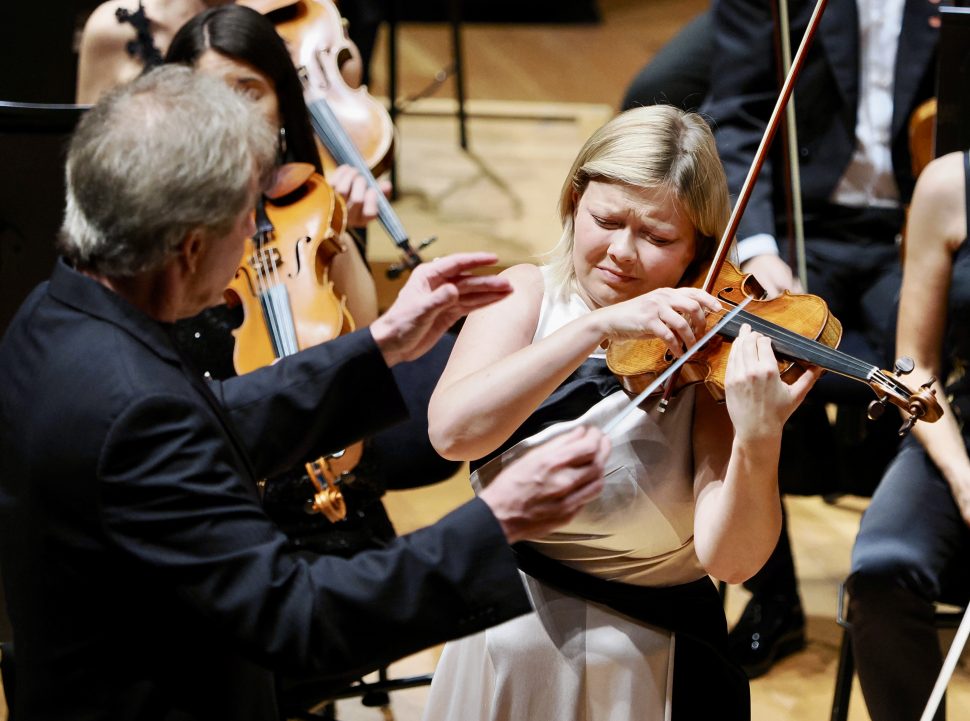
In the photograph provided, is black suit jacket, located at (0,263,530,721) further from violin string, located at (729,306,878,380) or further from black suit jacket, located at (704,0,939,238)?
black suit jacket, located at (704,0,939,238)

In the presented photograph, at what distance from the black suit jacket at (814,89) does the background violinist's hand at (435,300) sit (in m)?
1.33

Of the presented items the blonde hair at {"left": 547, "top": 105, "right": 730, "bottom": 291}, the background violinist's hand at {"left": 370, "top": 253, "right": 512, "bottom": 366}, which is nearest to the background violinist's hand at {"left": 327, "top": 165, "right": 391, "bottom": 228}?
the blonde hair at {"left": 547, "top": 105, "right": 730, "bottom": 291}

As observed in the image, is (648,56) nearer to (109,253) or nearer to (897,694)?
(897,694)

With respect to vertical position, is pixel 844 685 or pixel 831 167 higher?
pixel 831 167

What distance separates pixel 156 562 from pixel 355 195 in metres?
1.19

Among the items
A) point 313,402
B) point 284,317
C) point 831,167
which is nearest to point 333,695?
point 284,317

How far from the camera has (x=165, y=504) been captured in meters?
1.11

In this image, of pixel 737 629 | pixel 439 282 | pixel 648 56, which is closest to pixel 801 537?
pixel 737 629

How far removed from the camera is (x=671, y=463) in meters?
1.54

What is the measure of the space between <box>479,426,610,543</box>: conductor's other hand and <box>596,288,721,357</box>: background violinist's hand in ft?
0.79

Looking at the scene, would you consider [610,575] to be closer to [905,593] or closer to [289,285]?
[905,593]

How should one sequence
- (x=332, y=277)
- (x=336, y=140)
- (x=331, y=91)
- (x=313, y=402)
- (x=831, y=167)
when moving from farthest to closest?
(x=831, y=167)
(x=331, y=91)
(x=336, y=140)
(x=332, y=277)
(x=313, y=402)

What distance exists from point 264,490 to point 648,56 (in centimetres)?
401

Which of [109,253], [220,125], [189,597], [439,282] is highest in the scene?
[220,125]
